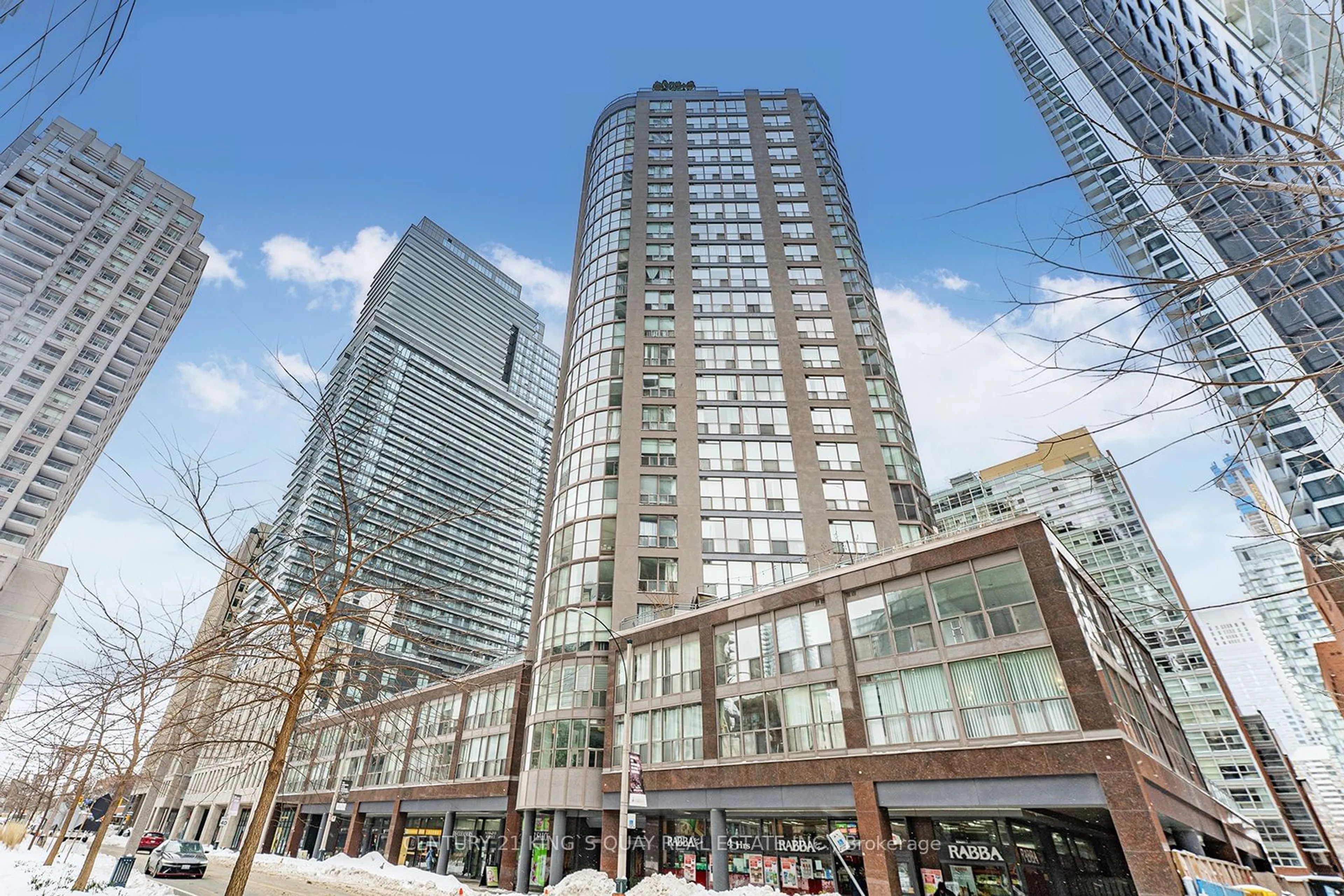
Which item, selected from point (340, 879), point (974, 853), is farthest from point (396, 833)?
point (974, 853)

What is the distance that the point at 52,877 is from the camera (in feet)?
66.4

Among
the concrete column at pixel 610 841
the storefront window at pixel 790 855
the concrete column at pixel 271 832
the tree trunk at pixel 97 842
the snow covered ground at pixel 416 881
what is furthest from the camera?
the concrete column at pixel 271 832

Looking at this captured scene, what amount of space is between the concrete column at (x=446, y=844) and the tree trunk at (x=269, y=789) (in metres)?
31.4

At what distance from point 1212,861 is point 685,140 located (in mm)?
60783

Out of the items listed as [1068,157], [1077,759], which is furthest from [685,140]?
[1068,157]

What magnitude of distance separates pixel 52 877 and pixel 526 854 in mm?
18349

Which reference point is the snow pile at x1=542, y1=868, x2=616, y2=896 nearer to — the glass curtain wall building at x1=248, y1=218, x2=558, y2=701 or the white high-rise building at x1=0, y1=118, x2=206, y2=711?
the glass curtain wall building at x1=248, y1=218, x2=558, y2=701

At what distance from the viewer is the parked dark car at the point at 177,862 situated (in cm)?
2794

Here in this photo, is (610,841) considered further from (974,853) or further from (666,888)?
(974,853)

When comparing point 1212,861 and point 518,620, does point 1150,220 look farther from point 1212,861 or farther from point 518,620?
point 518,620

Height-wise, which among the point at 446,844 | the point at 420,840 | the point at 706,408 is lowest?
the point at 446,844

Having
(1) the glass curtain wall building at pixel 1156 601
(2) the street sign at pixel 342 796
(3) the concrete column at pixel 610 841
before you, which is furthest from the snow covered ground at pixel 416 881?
(1) the glass curtain wall building at pixel 1156 601

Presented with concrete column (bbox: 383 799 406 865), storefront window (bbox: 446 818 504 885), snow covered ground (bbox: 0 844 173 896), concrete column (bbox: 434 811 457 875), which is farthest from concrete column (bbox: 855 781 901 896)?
concrete column (bbox: 383 799 406 865)

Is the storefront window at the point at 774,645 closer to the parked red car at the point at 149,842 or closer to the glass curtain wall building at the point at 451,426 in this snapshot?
the parked red car at the point at 149,842
